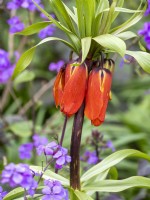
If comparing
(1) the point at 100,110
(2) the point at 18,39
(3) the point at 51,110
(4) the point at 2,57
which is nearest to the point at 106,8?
(1) the point at 100,110

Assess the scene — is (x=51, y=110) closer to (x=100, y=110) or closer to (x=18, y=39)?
(x=18, y=39)

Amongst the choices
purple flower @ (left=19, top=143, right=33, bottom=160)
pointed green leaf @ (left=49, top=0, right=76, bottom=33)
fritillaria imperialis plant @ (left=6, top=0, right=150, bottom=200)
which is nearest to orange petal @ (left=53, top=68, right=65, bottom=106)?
fritillaria imperialis plant @ (left=6, top=0, right=150, bottom=200)

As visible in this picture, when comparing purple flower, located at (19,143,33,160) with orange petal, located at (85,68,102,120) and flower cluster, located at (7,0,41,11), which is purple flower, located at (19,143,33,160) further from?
orange petal, located at (85,68,102,120)

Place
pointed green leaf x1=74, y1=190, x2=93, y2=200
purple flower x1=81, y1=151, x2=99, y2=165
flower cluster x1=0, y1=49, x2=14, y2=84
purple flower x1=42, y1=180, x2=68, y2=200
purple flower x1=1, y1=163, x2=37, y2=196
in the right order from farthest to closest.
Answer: flower cluster x1=0, y1=49, x2=14, y2=84 < purple flower x1=81, y1=151, x2=99, y2=165 < pointed green leaf x1=74, y1=190, x2=93, y2=200 < purple flower x1=42, y1=180, x2=68, y2=200 < purple flower x1=1, y1=163, x2=37, y2=196

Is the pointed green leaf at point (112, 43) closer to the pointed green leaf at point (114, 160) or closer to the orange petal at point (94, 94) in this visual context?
the orange petal at point (94, 94)

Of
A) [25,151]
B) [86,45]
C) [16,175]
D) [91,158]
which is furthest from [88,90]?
[25,151]

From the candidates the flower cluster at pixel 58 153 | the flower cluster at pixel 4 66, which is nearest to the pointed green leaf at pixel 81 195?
the flower cluster at pixel 58 153

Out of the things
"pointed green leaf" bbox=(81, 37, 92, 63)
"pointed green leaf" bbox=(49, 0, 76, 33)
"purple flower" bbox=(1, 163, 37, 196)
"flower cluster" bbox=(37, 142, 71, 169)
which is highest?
"pointed green leaf" bbox=(49, 0, 76, 33)
